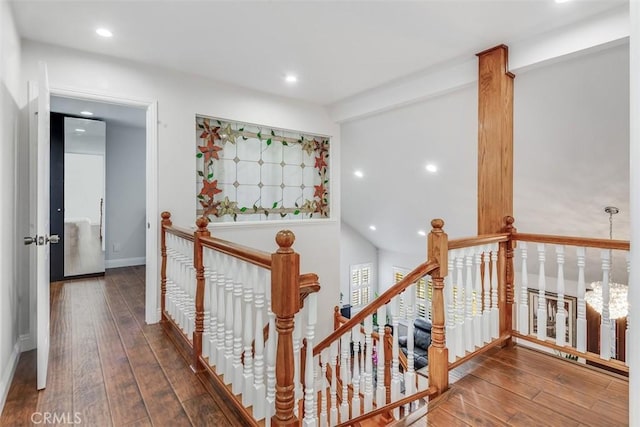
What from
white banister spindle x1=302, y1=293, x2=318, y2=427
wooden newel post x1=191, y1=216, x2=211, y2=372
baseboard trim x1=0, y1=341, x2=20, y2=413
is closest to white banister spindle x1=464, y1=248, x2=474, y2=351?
white banister spindle x1=302, y1=293, x2=318, y2=427

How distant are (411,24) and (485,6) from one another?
50cm

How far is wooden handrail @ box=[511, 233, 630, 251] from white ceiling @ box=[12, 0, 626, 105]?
1597mm

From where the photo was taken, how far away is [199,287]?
88.0 inches

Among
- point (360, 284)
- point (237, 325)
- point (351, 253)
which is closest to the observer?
point (237, 325)

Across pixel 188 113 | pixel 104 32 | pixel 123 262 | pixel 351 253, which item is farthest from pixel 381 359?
pixel 351 253

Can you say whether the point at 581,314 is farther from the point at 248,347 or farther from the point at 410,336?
the point at 248,347

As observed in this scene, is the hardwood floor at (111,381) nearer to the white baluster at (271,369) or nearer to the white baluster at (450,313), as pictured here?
the white baluster at (271,369)

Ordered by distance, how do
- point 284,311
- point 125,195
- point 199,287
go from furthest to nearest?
1. point 125,195
2. point 199,287
3. point 284,311

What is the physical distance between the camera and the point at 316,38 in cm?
271

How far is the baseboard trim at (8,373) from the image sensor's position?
1912 mm

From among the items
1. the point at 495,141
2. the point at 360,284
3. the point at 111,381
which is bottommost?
the point at 360,284

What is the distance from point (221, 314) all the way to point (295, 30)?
2150mm

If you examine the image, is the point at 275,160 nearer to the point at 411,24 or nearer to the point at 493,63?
the point at 411,24

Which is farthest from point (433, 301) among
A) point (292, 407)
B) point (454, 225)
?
point (454, 225)
